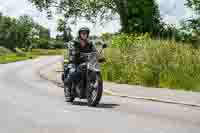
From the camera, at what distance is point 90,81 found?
48.5ft

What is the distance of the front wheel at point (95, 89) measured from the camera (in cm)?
1430

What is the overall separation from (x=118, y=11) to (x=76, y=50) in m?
43.6

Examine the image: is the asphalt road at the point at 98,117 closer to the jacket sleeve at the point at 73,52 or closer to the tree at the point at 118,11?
the jacket sleeve at the point at 73,52

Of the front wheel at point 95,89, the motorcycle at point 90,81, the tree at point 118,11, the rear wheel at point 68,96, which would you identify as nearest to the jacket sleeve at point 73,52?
the motorcycle at point 90,81

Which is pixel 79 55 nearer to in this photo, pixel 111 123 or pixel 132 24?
pixel 111 123

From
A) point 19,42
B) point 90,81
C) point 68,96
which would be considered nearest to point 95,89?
point 90,81

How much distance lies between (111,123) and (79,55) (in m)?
4.20

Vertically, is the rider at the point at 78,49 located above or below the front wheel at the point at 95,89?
above

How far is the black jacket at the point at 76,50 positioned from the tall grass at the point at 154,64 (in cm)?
506

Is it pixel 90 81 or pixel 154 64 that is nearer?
pixel 90 81

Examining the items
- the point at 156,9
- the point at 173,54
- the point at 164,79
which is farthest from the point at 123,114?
the point at 156,9

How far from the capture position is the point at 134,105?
15031 mm

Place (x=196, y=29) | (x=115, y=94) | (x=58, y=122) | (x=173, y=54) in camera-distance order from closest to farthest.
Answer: (x=58, y=122), (x=115, y=94), (x=173, y=54), (x=196, y=29)

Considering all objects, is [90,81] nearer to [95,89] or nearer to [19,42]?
[95,89]
